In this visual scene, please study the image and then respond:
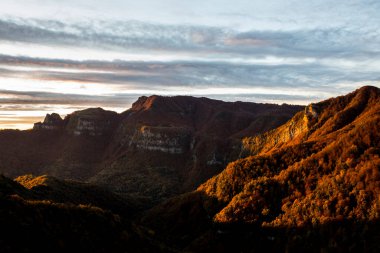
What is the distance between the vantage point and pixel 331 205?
123000mm

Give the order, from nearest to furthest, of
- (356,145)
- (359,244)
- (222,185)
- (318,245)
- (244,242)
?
(359,244) → (318,245) → (244,242) → (356,145) → (222,185)

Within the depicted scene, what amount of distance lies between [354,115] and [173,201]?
3638 inches

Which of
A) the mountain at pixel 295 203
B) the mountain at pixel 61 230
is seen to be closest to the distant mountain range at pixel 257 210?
the mountain at pixel 61 230

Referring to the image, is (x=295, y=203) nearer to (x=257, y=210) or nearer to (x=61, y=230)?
(x=257, y=210)

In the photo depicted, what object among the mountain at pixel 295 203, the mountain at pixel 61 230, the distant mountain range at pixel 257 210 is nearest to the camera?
the mountain at pixel 61 230

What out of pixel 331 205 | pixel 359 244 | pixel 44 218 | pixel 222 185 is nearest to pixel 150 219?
pixel 222 185

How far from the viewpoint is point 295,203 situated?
134 meters

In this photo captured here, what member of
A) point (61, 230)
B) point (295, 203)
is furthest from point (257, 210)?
point (61, 230)

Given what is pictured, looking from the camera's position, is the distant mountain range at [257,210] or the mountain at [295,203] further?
the mountain at [295,203]

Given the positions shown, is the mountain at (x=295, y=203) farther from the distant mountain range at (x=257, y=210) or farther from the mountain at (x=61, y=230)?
the mountain at (x=61, y=230)

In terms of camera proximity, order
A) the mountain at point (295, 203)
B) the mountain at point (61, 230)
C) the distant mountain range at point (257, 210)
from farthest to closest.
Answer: the mountain at point (295, 203) < the distant mountain range at point (257, 210) < the mountain at point (61, 230)

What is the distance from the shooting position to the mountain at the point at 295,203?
378ft

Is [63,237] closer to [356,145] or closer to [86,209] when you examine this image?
[86,209]

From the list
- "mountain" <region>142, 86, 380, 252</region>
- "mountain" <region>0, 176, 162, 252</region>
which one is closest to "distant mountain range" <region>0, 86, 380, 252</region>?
"mountain" <region>0, 176, 162, 252</region>
